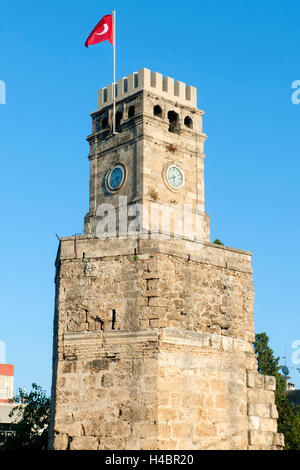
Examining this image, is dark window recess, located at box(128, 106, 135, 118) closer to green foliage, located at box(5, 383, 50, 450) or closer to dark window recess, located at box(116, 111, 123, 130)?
dark window recess, located at box(116, 111, 123, 130)

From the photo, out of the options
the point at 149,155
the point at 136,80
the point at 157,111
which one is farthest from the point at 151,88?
the point at 149,155

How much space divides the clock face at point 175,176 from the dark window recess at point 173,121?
9.12 ft

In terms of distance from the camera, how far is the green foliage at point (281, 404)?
36000mm

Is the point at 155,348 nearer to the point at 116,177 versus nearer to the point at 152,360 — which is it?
the point at 152,360

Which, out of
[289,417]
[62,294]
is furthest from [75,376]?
[289,417]

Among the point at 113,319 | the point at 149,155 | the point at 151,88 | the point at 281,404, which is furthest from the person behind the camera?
the point at 151,88

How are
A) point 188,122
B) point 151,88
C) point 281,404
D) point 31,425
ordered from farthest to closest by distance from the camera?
point 188,122 < point 151,88 < point 281,404 < point 31,425

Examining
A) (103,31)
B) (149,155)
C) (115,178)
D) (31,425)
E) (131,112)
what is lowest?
(31,425)

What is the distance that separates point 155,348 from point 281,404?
91.7ft

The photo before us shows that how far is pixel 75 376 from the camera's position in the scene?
529 inches

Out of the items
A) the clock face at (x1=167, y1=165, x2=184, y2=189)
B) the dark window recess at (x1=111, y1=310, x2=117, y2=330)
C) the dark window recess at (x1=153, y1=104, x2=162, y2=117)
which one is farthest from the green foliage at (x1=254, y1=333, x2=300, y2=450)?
the dark window recess at (x1=111, y1=310, x2=117, y2=330)

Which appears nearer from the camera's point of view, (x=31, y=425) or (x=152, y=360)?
(x=152, y=360)

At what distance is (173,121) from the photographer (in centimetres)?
4597

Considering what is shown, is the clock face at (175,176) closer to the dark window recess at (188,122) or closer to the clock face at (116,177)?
the clock face at (116,177)
